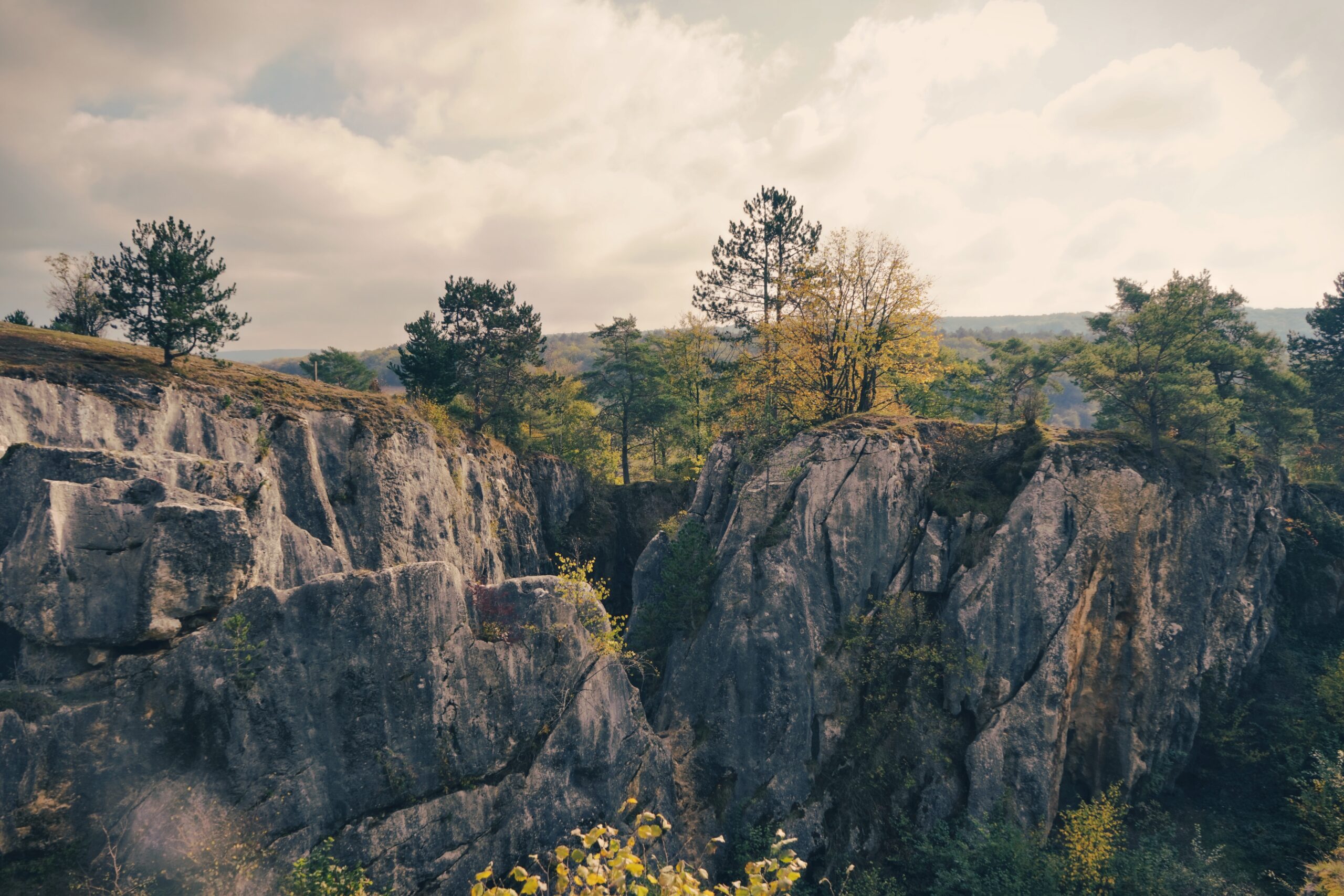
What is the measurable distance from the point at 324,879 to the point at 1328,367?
216 feet

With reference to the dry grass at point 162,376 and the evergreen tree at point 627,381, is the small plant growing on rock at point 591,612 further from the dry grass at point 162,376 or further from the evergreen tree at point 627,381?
the evergreen tree at point 627,381

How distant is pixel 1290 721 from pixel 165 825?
45865 mm

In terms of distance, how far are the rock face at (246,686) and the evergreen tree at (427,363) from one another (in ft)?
43.8

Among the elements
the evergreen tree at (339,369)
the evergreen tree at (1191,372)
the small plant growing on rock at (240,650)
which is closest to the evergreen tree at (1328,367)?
the evergreen tree at (1191,372)

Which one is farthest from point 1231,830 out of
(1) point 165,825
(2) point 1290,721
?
(1) point 165,825

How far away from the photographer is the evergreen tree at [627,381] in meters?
48.1

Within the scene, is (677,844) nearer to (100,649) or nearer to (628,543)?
(100,649)

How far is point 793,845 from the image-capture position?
2217 cm

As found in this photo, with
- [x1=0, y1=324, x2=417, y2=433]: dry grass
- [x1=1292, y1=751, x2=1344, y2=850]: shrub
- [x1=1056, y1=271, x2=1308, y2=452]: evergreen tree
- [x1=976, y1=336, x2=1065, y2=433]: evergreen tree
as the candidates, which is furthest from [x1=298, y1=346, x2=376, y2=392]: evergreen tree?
[x1=1292, y1=751, x2=1344, y2=850]: shrub

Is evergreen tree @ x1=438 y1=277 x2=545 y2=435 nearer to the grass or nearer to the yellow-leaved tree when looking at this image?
the grass

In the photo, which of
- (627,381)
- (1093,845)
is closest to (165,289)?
(627,381)

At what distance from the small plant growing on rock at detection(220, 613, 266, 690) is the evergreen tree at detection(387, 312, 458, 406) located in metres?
21.6

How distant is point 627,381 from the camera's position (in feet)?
161

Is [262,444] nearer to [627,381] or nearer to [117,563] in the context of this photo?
[117,563]
